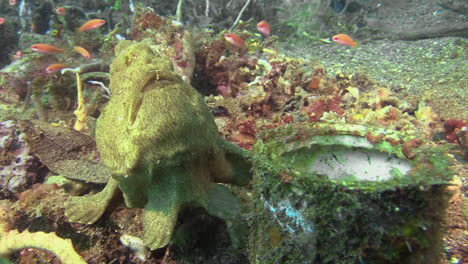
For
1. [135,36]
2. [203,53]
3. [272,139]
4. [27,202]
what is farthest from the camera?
[135,36]

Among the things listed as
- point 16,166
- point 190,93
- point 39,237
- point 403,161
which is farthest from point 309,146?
point 16,166

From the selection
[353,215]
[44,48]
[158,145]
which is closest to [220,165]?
[158,145]

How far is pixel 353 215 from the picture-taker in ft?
5.04

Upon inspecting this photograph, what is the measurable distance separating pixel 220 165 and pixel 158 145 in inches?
31.9


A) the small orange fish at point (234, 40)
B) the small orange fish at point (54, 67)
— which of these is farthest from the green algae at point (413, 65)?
the small orange fish at point (54, 67)

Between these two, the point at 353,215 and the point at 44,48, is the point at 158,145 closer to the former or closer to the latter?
the point at 353,215

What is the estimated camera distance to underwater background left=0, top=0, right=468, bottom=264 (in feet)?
5.27

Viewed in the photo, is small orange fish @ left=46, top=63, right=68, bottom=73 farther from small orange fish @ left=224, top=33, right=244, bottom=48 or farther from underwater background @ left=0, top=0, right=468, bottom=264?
small orange fish @ left=224, top=33, right=244, bottom=48

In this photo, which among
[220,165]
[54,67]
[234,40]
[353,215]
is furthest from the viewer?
[234,40]

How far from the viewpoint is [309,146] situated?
2.39 metres

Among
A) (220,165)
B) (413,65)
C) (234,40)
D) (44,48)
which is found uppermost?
(220,165)

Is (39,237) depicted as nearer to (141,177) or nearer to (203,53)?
(141,177)

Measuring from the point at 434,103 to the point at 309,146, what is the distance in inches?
219

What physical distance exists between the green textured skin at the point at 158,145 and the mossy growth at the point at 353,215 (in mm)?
736
